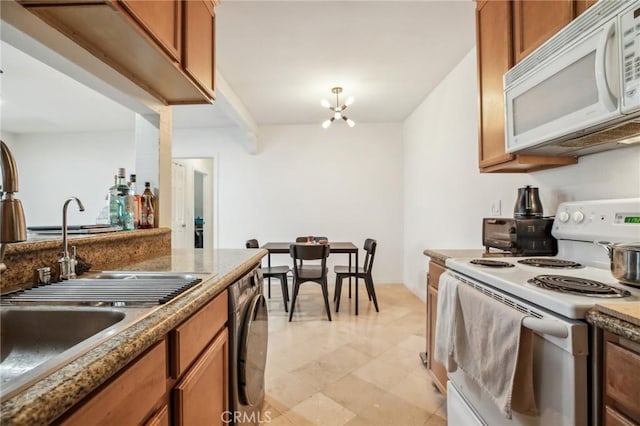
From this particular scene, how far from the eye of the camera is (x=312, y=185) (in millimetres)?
4695

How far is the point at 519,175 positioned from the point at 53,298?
243cm

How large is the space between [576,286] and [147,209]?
2015 millimetres

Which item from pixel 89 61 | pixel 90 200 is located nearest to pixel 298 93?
pixel 89 61

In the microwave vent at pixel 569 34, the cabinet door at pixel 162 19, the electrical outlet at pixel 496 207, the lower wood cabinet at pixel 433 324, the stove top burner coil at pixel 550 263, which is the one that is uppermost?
the cabinet door at pixel 162 19

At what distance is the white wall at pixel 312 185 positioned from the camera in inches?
183

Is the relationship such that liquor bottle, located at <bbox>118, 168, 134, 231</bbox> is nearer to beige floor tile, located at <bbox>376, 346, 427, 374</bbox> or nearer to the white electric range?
the white electric range

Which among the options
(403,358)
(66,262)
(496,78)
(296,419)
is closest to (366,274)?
(403,358)

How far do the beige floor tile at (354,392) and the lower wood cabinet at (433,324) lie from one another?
344 millimetres

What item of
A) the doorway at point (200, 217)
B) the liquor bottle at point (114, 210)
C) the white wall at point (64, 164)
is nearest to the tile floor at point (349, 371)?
the liquor bottle at point (114, 210)

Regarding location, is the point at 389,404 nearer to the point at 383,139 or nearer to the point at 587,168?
the point at 587,168

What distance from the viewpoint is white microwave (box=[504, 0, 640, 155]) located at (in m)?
0.94

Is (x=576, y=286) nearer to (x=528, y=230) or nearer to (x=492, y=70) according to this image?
(x=528, y=230)

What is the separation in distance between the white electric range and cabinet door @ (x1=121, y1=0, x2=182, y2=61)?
1.59m

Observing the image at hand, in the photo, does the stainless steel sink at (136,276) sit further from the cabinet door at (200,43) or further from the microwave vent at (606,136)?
the microwave vent at (606,136)
